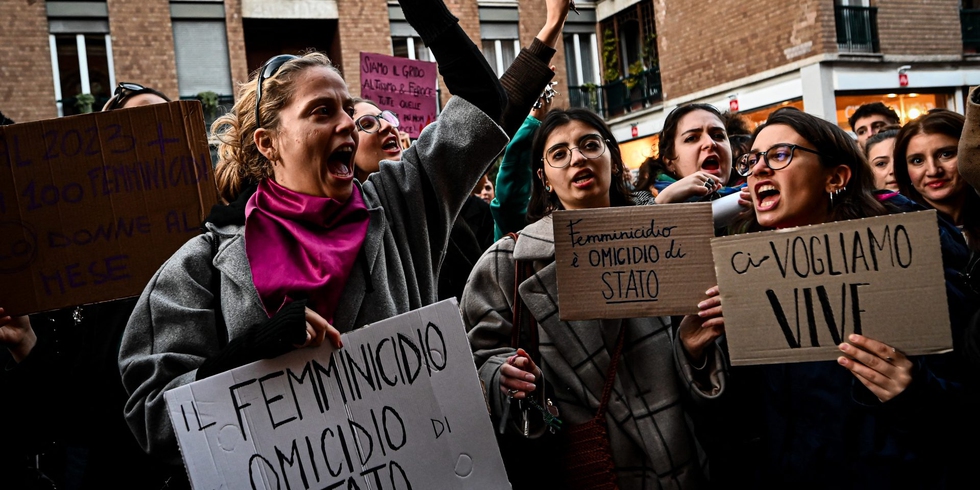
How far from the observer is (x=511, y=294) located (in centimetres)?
265

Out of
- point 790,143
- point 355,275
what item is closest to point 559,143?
point 790,143

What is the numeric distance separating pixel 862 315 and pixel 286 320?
53.6 inches

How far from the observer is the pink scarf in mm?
1905

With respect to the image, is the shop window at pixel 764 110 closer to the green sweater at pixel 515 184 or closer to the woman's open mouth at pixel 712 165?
the woman's open mouth at pixel 712 165

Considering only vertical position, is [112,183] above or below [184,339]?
above

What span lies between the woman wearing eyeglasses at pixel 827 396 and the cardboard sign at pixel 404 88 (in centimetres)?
377

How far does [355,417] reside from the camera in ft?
6.14

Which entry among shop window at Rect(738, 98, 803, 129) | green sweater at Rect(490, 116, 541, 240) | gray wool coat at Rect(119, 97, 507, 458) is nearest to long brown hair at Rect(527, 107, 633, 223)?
green sweater at Rect(490, 116, 541, 240)

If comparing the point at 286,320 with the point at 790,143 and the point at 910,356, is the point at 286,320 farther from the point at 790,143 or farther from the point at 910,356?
the point at 790,143

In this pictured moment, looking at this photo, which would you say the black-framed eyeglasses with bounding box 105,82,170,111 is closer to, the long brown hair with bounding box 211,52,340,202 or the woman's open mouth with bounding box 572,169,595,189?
the long brown hair with bounding box 211,52,340,202

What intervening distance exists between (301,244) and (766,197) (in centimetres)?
150

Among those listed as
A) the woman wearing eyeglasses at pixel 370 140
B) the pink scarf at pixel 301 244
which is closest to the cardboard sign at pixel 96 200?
the pink scarf at pixel 301 244

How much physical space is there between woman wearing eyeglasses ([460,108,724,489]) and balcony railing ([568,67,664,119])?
1715 cm

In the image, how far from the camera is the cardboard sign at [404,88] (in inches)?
235
